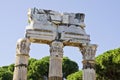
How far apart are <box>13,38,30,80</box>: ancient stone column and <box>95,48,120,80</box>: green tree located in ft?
32.8

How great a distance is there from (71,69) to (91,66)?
82.2 feet

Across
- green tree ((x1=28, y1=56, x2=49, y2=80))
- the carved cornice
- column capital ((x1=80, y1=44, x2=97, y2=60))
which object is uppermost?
green tree ((x1=28, y1=56, x2=49, y2=80))

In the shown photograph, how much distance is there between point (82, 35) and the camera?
22016 millimetres

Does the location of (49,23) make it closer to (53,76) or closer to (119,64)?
(53,76)

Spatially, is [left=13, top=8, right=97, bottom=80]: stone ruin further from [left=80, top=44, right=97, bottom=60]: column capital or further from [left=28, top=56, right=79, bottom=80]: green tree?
[left=28, top=56, right=79, bottom=80]: green tree

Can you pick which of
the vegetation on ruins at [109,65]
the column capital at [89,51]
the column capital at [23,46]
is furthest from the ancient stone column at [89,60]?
the vegetation on ruins at [109,65]

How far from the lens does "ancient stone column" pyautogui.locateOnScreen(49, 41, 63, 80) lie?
20641 millimetres

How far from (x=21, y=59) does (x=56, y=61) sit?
2001 millimetres

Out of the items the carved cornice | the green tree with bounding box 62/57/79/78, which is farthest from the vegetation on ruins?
the green tree with bounding box 62/57/79/78

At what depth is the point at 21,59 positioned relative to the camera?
20.8m

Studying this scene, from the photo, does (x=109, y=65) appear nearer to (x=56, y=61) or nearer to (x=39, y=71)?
(x=56, y=61)

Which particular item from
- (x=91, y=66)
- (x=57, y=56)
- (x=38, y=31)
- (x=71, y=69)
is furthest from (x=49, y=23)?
(x=71, y=69)

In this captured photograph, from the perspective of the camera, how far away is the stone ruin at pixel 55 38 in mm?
20797

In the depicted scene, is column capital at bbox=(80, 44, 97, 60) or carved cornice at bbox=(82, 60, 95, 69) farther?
column capital at bbox=(80, 44, 97, 60)
